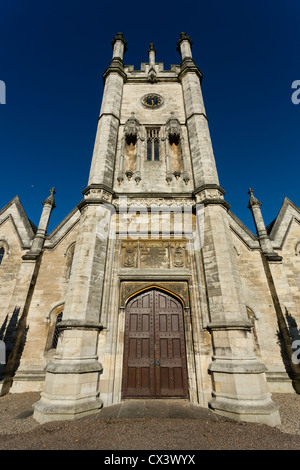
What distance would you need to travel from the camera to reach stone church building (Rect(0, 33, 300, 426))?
6.77 meters

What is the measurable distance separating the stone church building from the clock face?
1.83 feet

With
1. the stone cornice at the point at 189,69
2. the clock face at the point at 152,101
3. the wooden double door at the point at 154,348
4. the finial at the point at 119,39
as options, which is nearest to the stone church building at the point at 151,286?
the wooden double door at the point at 154,348

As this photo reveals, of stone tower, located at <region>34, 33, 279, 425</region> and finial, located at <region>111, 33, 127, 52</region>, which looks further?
finial, located at <region>111, 33, 127, 52</region>

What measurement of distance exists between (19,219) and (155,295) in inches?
437

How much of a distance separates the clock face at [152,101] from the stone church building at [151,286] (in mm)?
558

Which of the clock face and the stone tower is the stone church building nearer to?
the stone tower

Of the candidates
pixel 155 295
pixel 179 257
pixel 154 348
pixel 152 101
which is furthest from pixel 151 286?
pixel 152 101

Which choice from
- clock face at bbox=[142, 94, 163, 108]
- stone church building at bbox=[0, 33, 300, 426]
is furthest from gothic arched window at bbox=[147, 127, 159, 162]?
clock face at bbox=[142, 94, 163, 108]

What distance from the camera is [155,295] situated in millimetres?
8836

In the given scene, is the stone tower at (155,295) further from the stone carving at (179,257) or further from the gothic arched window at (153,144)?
the gothic arched window at (153,144)

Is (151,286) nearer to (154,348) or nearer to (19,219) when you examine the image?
(154,348)

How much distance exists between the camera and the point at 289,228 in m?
13.8
